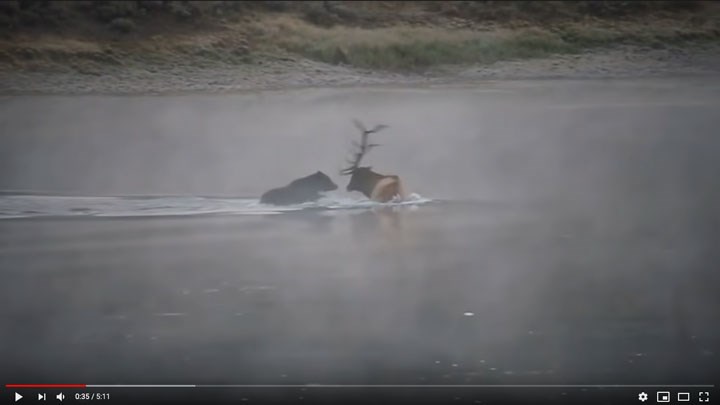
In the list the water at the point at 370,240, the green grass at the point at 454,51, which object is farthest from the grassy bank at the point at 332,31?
the water at the point at 370,240

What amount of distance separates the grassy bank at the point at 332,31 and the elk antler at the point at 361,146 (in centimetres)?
19

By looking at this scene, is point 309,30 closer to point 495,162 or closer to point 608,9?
point 495,162

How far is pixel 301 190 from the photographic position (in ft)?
8.80

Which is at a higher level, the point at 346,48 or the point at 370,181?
the point at 346,48

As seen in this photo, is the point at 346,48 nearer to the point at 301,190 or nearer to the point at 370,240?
the point at 301,190

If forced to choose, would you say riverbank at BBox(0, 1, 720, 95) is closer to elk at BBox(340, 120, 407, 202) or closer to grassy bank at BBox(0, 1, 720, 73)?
grassy bank at BBox(0, 1, 720, 73)

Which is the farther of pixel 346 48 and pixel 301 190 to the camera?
pixel 346 48

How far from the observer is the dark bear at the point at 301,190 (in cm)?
268

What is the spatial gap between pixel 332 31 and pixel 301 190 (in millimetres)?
497

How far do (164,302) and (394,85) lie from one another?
85 centimetres

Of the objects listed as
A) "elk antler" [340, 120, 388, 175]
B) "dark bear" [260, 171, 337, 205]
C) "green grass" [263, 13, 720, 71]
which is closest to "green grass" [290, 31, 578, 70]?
"green grass" [263, 13, 720, 71]

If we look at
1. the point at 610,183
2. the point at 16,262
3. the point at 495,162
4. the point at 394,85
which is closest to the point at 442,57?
the point at 394,85

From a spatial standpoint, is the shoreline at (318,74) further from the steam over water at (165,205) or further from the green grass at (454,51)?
the steam over water at (165,205)

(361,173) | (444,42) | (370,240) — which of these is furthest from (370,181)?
(444,42)
